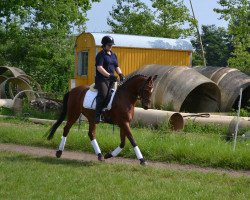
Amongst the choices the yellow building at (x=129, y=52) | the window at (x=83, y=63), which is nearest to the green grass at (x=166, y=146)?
the yellow building at (x=129, y=52)

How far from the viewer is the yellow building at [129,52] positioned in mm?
26672

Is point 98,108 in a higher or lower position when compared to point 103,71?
lower

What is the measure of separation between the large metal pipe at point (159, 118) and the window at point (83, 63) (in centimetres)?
752

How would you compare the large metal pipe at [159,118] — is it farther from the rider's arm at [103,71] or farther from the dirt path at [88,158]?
the rider's arm at [103,71]

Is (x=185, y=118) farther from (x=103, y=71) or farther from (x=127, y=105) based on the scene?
(x=103, y=71)

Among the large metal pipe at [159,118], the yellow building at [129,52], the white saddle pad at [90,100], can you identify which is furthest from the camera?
the yellow building at [129,52]

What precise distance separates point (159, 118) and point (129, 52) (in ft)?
28.6

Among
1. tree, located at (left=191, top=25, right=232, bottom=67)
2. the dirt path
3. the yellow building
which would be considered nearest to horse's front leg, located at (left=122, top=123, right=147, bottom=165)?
the dirt path

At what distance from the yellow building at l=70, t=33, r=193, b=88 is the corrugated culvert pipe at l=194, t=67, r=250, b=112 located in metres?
2.37

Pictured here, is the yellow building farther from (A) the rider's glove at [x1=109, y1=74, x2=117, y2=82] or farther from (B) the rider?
(A) the rider's glove at [x1=109, y1=74, x2=117, y2=82]

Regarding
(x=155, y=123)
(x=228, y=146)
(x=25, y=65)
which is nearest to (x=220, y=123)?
(x=155, y=123)

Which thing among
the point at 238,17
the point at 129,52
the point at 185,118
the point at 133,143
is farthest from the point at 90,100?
the point at 238,17

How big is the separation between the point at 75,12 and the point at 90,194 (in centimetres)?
2457

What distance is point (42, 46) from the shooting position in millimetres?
35438
